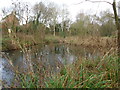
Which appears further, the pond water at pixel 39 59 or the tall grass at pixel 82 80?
the pond water at pixel 39 59

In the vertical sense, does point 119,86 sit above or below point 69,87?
below

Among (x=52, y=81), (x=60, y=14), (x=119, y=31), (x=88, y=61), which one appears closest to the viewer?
(x=52, y=81)

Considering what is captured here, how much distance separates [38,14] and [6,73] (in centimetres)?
1461

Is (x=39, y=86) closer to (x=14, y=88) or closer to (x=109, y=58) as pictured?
(x=14, y=88)

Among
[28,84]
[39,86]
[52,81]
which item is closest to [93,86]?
[52,81]

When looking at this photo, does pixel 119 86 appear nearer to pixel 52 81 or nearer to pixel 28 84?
pixel 52 81

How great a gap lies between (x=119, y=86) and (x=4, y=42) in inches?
338

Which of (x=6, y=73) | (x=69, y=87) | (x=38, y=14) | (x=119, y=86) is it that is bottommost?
(x=6, y=73)

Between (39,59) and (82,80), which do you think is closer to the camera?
(82,80)

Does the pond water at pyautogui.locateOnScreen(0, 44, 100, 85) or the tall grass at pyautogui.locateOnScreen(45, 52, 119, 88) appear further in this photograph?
the pond water at pyautogui.locateOnScreen(0, 44, 100, 85)

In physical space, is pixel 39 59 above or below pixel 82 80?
above

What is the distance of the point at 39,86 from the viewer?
1762mm

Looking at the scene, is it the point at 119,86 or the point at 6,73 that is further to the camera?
the point at 6,73

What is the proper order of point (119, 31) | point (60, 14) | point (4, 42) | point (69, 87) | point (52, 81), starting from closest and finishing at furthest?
1. point (69, 87)
2. point (52, 81)
3. point (119, 31)
4. point (4, 42)
5. point (60, 14)
